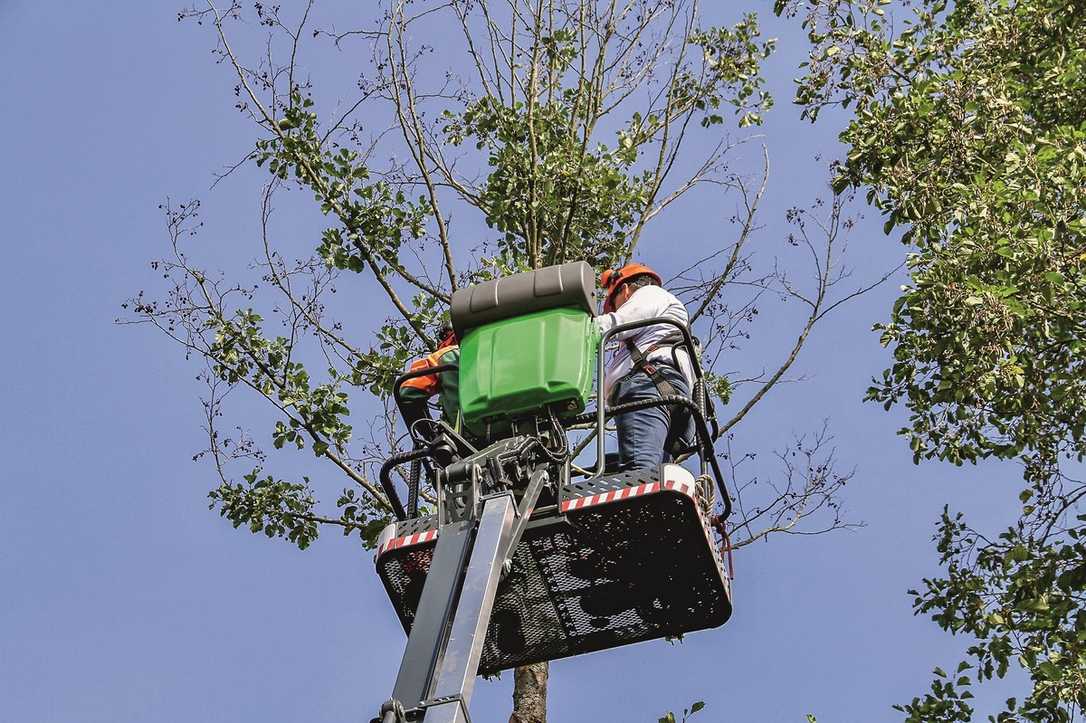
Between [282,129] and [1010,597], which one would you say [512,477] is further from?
[282,129]

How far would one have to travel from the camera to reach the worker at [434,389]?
23.4ft

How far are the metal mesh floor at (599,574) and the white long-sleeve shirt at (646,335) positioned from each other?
1043 mm

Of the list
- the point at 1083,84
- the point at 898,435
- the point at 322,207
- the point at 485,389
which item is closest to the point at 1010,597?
the point at 898,435

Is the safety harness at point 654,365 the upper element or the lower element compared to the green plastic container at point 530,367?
upper

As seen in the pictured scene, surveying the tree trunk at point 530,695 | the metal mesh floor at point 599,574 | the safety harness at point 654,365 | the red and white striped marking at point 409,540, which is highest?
the safety harness at point 654,365

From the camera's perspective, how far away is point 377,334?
10609 mm

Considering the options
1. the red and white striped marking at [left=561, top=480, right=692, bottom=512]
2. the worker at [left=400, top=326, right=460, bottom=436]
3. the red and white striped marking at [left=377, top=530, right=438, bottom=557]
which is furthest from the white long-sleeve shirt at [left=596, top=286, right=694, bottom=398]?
the red and white striped marking at [left=377, top=530, right=438, bottom=557]

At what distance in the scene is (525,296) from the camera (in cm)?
668

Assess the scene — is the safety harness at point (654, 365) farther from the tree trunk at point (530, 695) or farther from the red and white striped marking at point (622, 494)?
the tree trunk at point (530, 695)

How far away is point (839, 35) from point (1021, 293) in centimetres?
322

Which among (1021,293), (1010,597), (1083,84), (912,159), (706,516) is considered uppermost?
(1083,84)

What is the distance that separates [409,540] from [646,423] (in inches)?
52.3

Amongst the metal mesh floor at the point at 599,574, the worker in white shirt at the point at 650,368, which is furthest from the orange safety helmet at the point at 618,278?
the metal mesh floor at the point at 599,574

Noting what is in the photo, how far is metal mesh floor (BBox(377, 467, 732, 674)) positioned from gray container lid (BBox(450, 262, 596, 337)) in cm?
98
